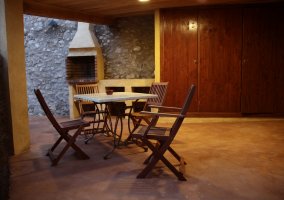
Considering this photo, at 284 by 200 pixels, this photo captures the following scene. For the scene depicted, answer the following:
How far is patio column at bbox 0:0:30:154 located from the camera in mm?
3766

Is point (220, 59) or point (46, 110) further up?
Answer: point (220, 59)

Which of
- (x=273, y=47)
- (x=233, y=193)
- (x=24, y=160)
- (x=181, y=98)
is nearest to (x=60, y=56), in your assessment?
(x=181, y=98)

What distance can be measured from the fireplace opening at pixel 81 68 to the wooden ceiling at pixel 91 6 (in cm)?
131

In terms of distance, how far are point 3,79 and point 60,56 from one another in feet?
12.5

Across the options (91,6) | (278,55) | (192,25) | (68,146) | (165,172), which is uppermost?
(91,6)

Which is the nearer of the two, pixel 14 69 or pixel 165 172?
pixel 165 172

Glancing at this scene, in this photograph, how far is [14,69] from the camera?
3891 mm

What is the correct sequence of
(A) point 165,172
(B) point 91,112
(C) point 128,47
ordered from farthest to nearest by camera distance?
(C) point 128,47, (B) point 91,112, (A) point 165,172

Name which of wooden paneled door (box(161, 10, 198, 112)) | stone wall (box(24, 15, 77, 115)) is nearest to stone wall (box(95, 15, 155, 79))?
stone wall (box(24, 15, 77, 115))

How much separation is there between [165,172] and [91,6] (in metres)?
3.98

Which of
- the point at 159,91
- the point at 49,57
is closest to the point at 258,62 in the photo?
the point at 159,91

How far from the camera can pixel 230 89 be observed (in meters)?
6.01

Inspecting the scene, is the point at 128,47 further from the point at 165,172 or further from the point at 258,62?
the point at 165,172

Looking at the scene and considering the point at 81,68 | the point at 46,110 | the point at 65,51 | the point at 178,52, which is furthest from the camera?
the point at 81,68
